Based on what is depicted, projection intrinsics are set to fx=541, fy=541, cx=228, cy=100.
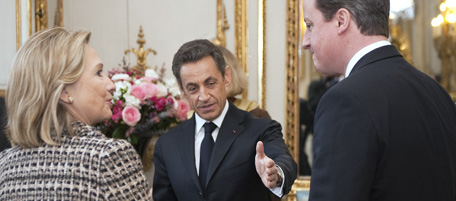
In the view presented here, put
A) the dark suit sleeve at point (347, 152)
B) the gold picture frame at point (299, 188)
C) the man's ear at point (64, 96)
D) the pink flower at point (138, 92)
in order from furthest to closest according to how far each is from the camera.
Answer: the gold picture frame at point (299, 188) → the pink flower at point (138, 92) → the man's ear at point (64, 96) → the dark suit sleeve at point (347, 152)

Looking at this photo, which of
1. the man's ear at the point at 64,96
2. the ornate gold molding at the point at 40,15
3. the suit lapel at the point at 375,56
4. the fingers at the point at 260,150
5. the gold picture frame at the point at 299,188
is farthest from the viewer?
the gold picture frame at the point at 299,188

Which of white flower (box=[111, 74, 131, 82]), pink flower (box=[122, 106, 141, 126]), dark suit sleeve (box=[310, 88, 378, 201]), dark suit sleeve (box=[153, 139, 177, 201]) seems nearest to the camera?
dark suit sleeve (box=[310, 88, 378, 201])

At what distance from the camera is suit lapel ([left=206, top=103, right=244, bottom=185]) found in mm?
2457

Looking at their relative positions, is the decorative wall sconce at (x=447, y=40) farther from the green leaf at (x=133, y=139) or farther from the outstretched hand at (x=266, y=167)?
the outstretched hand at (x=266, y=167)

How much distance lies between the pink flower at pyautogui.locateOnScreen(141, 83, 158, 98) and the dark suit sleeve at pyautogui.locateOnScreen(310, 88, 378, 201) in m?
2.23

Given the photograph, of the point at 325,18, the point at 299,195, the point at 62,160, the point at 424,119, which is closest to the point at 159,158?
the point at 62,160

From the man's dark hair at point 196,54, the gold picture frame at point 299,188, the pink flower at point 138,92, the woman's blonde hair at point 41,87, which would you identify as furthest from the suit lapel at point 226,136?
the gold picture frame at point 299,188

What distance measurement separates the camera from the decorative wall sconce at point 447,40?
428cm

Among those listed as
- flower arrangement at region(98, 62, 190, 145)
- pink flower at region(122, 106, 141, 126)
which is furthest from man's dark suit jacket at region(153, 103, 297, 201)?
flower arrangement at region(98, 62, 190, 145)

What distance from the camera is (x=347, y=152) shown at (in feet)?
4.87

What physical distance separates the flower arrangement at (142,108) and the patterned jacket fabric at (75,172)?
68.2 inches

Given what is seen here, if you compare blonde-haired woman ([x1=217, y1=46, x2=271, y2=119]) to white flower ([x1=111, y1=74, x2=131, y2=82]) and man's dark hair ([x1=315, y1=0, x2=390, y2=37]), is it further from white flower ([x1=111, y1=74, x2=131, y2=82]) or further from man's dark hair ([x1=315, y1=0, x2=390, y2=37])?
man's dark hair ([x1=315, y1=0, x2=390, y2=37])

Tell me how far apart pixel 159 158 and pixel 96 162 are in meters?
1.00

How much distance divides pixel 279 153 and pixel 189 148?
0.44 metres
